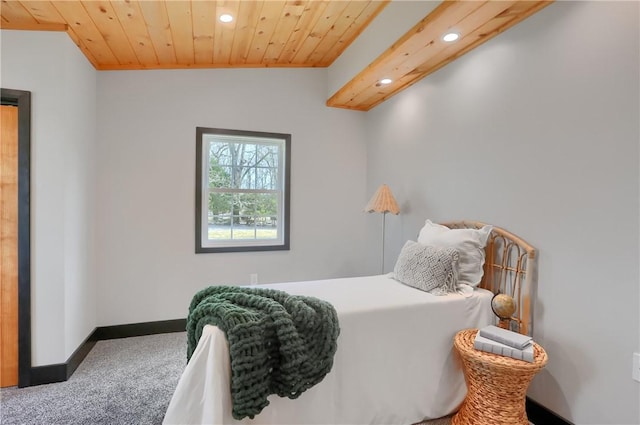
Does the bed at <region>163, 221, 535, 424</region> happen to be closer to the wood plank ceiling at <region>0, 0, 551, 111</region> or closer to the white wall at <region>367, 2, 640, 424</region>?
the white wall at <region>367, 2, 640, 424</region>

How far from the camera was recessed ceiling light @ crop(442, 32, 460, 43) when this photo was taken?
212 cm

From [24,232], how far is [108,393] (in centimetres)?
121

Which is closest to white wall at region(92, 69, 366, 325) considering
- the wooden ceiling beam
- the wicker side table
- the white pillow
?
the wooden ceiling beam

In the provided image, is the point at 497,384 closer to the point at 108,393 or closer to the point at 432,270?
the point at 432,270

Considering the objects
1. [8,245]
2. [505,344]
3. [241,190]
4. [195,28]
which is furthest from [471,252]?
[8,245]

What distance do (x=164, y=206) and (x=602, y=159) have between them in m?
3.25

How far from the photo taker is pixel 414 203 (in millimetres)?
2953

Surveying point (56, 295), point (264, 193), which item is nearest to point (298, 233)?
point (264, 193)

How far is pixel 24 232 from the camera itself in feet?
7.06

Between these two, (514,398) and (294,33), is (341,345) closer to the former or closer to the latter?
(514,398)

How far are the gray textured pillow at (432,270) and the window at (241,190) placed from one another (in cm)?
164

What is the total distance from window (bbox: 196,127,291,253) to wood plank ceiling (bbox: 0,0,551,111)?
2.49 ft

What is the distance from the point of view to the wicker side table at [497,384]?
1533mm

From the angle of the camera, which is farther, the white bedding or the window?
the window
